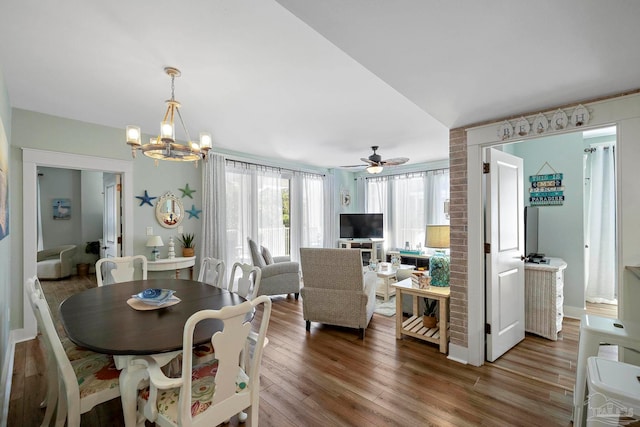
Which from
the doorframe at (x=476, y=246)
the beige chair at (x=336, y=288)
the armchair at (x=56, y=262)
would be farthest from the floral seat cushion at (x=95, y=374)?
the armchair at (x=56, y=262)

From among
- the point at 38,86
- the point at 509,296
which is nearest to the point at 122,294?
the point at 38,86

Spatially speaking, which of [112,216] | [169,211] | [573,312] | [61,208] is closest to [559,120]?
[573,312]

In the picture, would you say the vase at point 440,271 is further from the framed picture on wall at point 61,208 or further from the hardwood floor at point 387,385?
the framed picture on wall at point 61,208

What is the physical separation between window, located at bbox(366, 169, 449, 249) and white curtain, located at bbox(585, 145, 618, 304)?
219 cm

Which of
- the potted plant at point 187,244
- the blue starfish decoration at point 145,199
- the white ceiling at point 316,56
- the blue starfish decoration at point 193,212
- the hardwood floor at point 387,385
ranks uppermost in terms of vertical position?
the white ceiling at point 316,56

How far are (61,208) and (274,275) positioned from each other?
19.0 ft

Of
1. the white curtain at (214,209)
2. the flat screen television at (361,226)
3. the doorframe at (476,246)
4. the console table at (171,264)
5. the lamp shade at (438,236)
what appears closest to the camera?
the doorframe at (476,246)

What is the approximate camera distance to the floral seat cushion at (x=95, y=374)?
153cm

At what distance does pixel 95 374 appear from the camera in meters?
1.63

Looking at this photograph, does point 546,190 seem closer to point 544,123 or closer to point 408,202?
point 544,123

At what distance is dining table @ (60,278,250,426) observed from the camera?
1.39 meters

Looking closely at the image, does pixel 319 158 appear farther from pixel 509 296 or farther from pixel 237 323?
A: pixel 237 323

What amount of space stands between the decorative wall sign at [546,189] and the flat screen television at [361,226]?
10.3ft

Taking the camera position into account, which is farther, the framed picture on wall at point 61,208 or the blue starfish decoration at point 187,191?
the framed picture on wall at point 61,208
